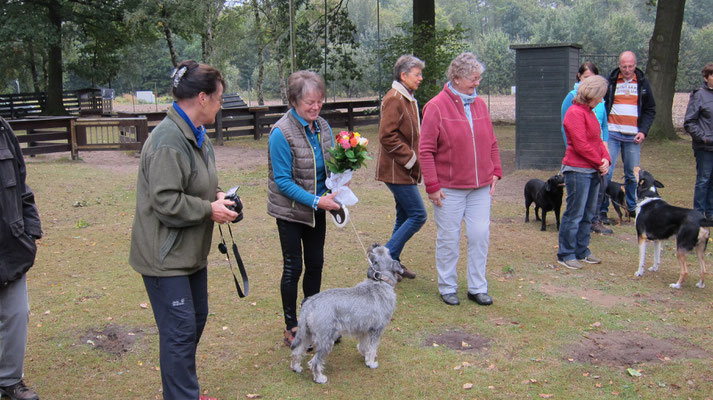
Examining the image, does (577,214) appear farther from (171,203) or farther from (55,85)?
(55,85)

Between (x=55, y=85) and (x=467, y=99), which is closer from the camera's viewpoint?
(x=467, y=99)

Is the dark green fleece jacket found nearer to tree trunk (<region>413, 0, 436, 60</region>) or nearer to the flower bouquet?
the flower bouquet

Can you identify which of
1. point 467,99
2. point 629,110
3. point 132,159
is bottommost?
point 132,159

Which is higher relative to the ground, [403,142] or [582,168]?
[403,142]

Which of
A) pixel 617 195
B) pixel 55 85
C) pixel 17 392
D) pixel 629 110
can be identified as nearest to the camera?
pixel 17 392

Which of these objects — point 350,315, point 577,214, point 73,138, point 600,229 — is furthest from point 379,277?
point 73,138

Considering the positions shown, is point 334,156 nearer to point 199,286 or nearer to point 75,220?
point 199,286

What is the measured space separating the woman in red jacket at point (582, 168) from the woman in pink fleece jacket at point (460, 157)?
1.36 metres

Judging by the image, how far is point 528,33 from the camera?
71.8m

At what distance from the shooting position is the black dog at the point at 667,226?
225 inches

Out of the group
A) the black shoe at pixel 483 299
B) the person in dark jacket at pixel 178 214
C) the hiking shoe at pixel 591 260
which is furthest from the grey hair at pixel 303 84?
the hiking shoe at pixel 591 260

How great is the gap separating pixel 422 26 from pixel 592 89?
13533 mm

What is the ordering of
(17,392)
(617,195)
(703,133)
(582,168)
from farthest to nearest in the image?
1. (617,195)
2. (703,133)
3. (582,168)
4. (17,392)

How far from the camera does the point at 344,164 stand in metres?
4.05
